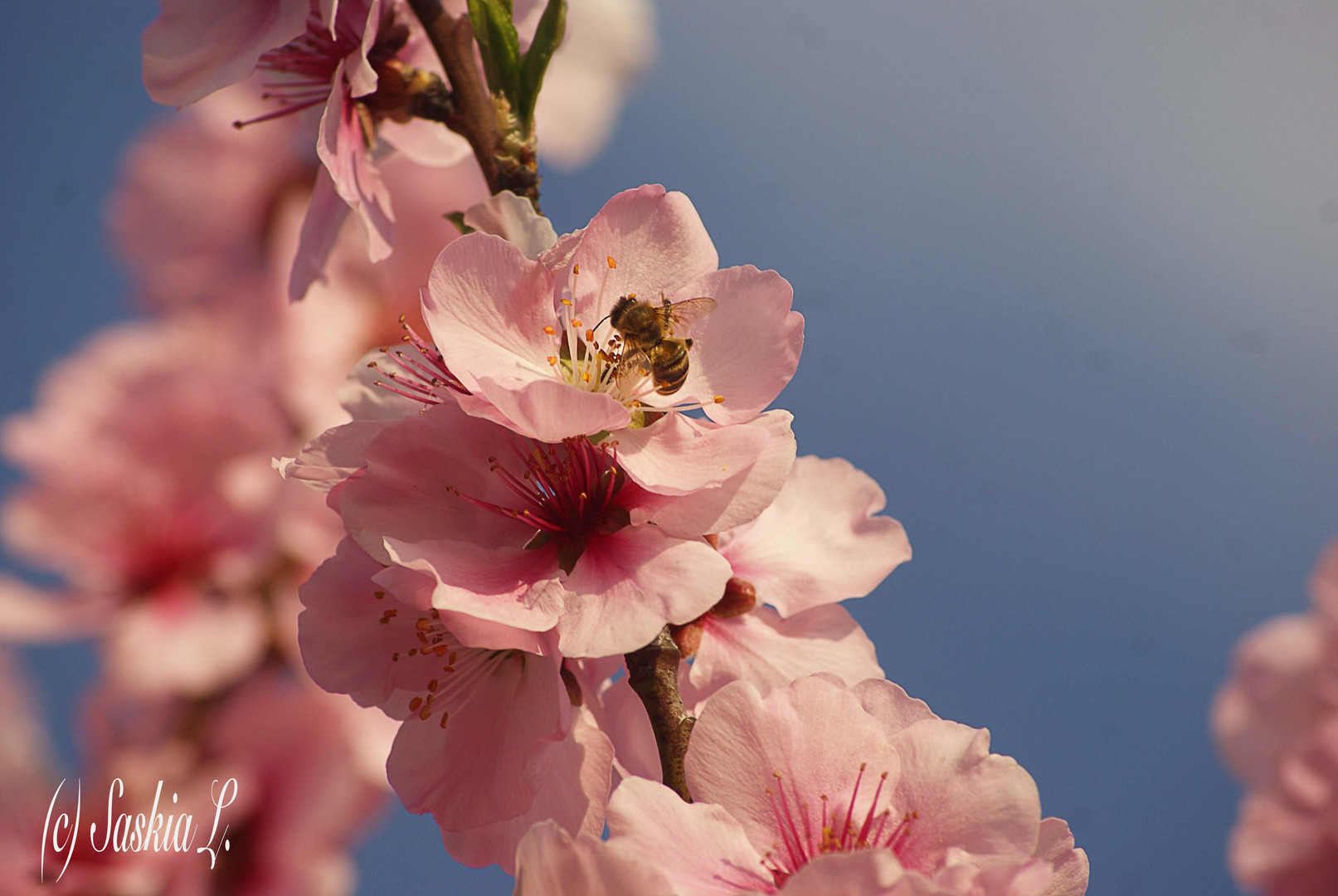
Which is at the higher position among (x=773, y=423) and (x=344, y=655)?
(x=773, y=423)

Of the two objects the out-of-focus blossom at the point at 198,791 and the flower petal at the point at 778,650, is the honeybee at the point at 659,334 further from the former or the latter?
the out-of-focus blossom at the point at 198,791

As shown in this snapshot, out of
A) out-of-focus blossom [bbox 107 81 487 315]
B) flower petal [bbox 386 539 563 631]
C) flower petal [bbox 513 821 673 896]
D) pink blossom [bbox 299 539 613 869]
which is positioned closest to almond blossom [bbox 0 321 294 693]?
out-of-focus blossom [bbox 107 81 487 315]

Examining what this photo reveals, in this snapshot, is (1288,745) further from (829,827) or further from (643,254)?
(643,254)

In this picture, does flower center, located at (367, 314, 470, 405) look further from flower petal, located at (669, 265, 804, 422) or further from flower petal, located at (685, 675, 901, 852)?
flower petal, located at (685, 675, 901, 852)

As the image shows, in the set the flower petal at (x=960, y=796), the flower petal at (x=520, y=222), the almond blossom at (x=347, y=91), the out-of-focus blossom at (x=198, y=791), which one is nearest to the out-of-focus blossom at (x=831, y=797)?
the flower petal at (x=960, y=796)

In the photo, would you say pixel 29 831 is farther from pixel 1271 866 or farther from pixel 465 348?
pixel 1271 866

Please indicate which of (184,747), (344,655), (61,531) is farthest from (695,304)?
(61,531)

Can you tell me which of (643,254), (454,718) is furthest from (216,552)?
(643,254)
